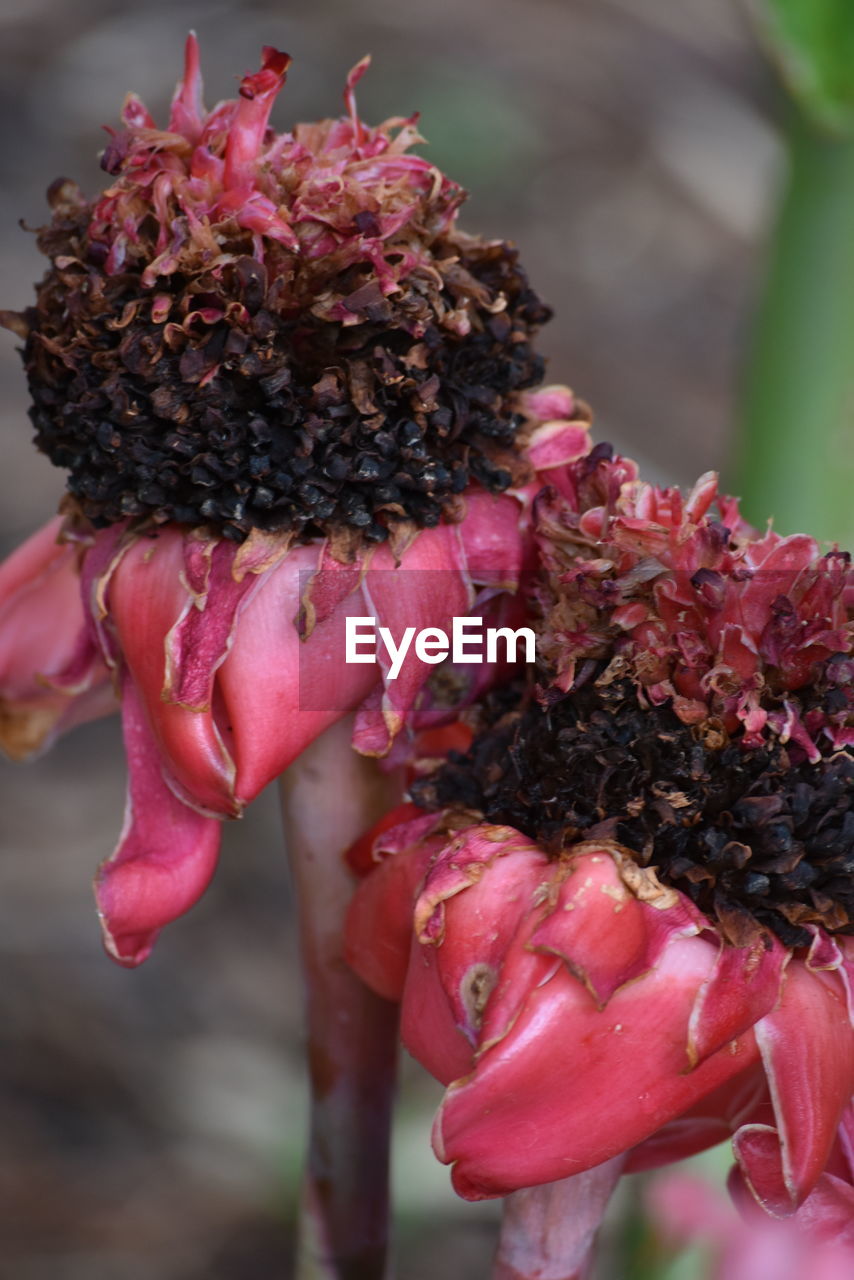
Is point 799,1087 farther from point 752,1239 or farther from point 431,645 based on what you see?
point 431,645

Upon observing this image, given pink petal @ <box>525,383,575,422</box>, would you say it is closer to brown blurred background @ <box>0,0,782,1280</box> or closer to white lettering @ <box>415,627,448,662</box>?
white lettering @ <box>415,627,448,662</box>

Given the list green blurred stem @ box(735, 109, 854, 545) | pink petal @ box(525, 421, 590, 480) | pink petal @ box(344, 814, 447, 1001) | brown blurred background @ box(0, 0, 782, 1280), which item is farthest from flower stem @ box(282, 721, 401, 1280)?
brown blurred background @ box(0, 0, 782, 1280)

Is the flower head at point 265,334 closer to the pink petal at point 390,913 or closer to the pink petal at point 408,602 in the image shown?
the pink petal at point 408,602

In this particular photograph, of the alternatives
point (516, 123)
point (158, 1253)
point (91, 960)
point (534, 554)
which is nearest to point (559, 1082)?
point (534, 554)

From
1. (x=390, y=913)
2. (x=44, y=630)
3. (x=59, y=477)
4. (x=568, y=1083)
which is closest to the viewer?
(x=568, y=1083)

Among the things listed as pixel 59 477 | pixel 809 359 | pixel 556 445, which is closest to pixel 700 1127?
pixel 556 445

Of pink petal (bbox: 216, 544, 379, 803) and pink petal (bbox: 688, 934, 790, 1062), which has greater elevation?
pink petal (bbox: 216, 544, 379, 803)

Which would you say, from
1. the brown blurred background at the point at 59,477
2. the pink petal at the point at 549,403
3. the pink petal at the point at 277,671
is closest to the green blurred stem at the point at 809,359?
→ the brown blurred background at the point at 59,477
